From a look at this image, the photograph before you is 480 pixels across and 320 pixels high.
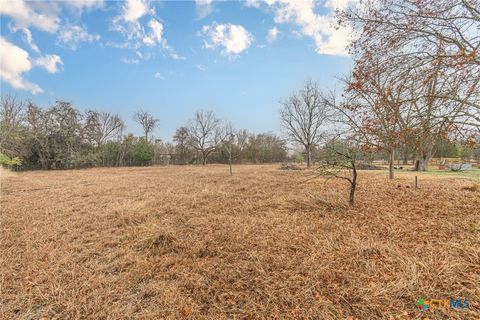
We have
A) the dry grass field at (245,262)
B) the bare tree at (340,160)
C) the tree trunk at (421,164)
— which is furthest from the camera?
the tree trunk at (421,164)

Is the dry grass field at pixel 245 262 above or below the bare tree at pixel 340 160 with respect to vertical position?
below

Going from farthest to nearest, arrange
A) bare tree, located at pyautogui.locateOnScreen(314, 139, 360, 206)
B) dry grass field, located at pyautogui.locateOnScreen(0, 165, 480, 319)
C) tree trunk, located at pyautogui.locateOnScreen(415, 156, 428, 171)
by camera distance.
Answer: tree trunk, located at pyautogui.locateOnScreen(415, 156, 428, 171)
bare tree, located at pyautogui.locateOnScreen(314, 139, 360, 206)
dry grass field, located at pyautogui.locateOnScreen(0, 165, 480, 319)

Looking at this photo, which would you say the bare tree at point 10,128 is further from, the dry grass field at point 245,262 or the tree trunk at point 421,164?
the tree trunk at point 421,164

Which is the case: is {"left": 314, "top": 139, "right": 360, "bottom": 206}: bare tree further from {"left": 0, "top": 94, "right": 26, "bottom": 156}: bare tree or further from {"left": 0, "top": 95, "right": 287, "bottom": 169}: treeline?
{"left": 0, "top": 94, "right": 26, "bottom": 156}: bare tree

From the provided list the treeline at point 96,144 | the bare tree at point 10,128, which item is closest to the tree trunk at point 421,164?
the treeline at point 96,144

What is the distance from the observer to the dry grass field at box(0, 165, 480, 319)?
2.42 m

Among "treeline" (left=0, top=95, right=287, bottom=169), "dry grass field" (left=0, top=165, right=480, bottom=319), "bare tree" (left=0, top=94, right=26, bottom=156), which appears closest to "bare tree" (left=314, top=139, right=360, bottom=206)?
"dry grass field" (left=0, top=165, right=480, bottom=319)

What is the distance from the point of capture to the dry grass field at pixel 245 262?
2.42 metres

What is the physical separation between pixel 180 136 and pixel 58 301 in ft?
132

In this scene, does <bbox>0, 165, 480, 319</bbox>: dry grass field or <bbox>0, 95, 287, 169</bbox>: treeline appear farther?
<bbox>0, 95, 287, 169</bbox>: treeline

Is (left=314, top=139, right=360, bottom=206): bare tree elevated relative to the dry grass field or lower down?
elevated

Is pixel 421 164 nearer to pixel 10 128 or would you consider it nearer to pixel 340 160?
pixel 340 160

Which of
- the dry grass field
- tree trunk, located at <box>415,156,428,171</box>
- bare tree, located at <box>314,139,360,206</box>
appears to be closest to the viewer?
the dry grass field

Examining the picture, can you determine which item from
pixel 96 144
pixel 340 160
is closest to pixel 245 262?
pixel 340 160
